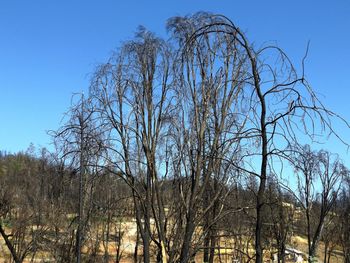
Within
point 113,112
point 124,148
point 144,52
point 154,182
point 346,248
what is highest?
point 144,52

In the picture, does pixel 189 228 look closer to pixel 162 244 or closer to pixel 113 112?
pixel 162 244

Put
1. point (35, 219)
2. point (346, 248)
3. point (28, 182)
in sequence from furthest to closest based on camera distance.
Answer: point (28, 182), point (346, 248), point (35, 219)

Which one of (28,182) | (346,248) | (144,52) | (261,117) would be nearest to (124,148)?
(144,52)

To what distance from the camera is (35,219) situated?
29.9 metres

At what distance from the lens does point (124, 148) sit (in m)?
15.2

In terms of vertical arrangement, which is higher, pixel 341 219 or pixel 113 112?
pixel 113 112

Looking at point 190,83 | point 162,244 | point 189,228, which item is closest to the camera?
point 189,228

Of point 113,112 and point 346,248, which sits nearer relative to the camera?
point 113,112

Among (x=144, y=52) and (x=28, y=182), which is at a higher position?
(x=144, y=52)

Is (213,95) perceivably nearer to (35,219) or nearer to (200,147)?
(200,147)

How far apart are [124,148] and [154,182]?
1.64m

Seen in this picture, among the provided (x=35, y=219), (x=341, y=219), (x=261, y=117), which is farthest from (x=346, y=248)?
(x=261, y=117)

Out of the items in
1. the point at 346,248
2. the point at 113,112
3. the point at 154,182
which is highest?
the point at 113,112

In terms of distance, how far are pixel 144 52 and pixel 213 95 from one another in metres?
4.22
